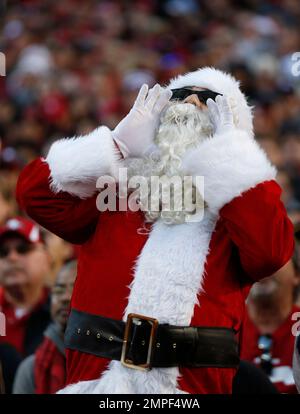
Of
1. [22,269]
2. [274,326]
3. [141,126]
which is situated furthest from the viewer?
[22,269]

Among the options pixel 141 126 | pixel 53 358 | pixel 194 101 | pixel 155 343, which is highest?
pixel 194 101

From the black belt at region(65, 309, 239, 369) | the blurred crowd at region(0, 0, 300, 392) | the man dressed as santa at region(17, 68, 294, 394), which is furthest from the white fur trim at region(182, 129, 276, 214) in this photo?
the blurred crowd at region(0, 0, 300, 392)

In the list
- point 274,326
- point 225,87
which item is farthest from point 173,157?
point 274,326

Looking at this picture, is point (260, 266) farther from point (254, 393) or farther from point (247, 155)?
point (254, 393)

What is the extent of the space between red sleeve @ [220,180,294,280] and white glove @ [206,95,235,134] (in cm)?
29

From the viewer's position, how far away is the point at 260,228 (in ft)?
11.4

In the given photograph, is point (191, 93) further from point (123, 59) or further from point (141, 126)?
point (123, 59)

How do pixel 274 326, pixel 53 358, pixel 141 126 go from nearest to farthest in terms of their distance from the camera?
1. pixel 141 126
2. pixel 53 358
3. pixel 274 326

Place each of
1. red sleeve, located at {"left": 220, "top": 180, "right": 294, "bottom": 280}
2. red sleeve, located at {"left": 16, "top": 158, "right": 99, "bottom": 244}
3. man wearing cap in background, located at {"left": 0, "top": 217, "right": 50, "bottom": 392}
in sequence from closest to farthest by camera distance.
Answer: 1. red sleeve, located at {"left": 220, "top": 180, "right": 294, "bottom": 280}
2. red sleeve, located at {"left": 16, "top": 158, "right": 99, "bottom": 244}
3. man wearing cap in background, located at {"left": 0, "top": 217, "right": 50, "bottom": 392}

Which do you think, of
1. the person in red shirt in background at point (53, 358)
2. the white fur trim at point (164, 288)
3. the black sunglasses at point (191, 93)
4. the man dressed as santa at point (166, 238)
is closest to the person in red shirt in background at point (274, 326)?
the person in red shirt in background at point (53, 358)

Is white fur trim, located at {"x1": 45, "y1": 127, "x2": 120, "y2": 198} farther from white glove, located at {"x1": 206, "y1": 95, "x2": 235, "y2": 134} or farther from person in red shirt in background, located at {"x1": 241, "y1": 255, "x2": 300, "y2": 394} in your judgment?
person in red shirt in background, located at {"x1": 241, "y1": 255, "x2": 300, "y2": 394}

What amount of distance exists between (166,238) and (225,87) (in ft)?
2.21

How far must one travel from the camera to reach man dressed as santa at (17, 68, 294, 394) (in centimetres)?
356
